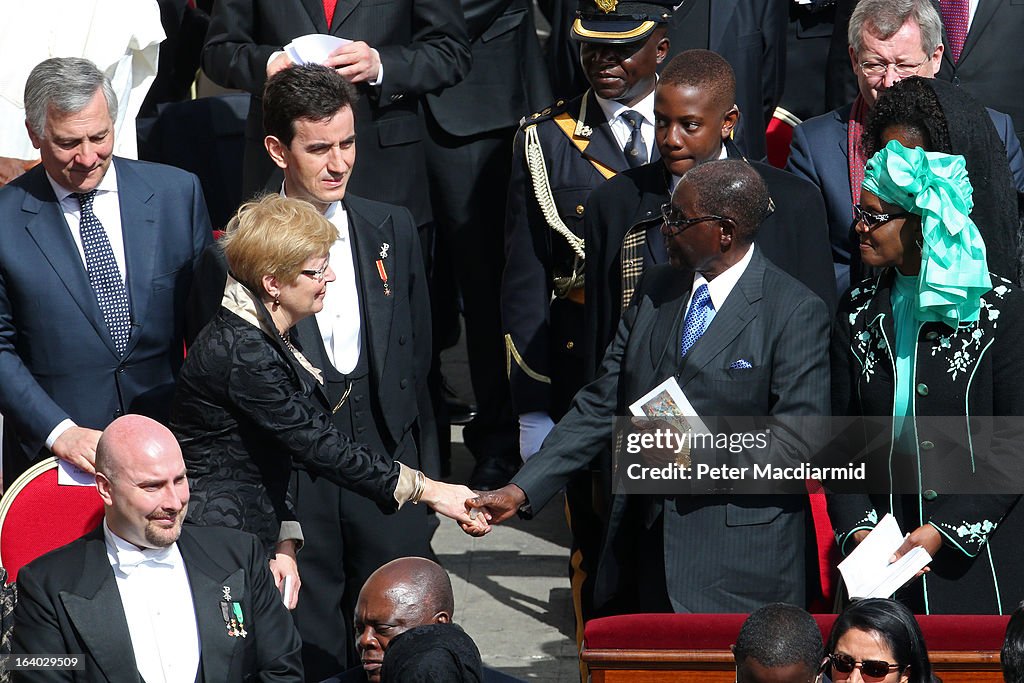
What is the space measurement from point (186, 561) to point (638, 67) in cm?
229

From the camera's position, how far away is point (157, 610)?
4.32 meters

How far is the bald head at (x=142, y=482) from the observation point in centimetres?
428

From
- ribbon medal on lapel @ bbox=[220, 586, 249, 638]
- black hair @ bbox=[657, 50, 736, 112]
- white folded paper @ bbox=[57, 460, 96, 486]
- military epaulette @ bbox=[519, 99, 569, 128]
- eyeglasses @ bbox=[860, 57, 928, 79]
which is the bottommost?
ribbon medal on lapel @ bbox=[220, 586, 249, 638]

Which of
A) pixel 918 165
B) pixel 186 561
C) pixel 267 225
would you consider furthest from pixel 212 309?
pixel 918 165

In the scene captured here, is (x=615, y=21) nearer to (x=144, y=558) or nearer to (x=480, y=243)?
(x=480, y=243)

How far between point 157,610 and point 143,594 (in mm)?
55

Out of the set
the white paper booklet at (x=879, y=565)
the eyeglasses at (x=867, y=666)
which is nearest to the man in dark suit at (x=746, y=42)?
the white paper booklet at (x=879, y=565)

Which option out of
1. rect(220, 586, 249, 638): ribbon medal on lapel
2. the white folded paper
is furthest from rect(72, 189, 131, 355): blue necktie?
rect(220, 586, 249, 638): ribbon medal on lapel

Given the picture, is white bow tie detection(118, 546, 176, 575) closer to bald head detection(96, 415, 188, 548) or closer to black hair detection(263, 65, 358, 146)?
bald head detection(96, 415, 188, 548)

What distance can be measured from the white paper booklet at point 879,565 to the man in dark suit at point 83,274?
7.51 feet

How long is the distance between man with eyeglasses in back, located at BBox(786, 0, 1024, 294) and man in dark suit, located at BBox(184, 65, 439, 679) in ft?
4.70

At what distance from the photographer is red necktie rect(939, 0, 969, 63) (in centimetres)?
628

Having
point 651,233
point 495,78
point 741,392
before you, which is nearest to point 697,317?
point 741,392

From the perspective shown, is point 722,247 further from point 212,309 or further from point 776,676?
point 212,309
